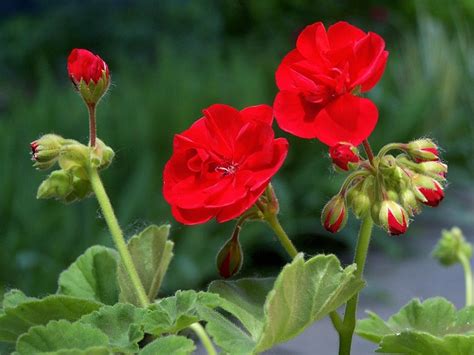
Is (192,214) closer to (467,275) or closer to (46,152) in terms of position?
(46,152)

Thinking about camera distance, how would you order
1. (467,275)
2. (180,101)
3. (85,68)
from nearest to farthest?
1. (85,68)
2. (467,275)
3. (180,101)

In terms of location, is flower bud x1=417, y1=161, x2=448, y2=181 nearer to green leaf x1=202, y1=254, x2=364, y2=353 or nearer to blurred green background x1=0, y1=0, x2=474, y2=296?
green leaf x1=202, y1=254, x2=364, y2=353

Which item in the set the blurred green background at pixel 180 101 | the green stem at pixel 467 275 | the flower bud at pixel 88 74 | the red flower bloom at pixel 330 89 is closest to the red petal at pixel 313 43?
the red flower bloom at pixel 330 89

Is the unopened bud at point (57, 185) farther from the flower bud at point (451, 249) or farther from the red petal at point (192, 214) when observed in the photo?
the flower bud at point (451, 249)

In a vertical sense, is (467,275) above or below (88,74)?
below

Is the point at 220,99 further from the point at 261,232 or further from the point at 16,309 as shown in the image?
the point at 16,309

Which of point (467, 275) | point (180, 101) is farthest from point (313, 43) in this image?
point (180, 101)

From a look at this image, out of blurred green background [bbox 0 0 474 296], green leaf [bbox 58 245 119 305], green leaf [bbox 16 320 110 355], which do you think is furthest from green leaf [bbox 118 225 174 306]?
blurred green background [bbox 0 0 474 296]

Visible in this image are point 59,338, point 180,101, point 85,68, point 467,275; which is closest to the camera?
point 59,338
